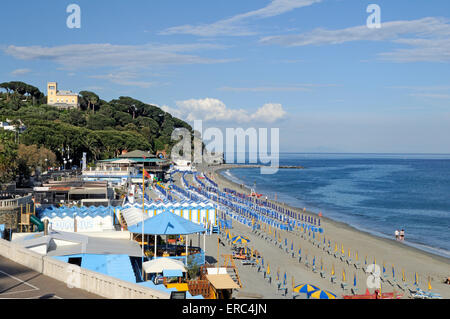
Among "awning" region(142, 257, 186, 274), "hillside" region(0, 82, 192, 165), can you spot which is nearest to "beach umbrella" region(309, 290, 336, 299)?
"awning" region(142, 257, 186, 274)

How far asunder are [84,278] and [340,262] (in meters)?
18.2

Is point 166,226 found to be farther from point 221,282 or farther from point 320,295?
point 320,295

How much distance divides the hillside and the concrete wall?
5514 centimetres

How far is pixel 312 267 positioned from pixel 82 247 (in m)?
11.9

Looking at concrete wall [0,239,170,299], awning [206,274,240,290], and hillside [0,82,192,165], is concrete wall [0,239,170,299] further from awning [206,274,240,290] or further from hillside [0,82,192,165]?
hillside [0,82,192,165]

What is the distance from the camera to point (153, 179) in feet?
217

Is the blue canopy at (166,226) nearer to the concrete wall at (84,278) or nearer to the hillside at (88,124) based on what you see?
the concrete wall at (84,278)

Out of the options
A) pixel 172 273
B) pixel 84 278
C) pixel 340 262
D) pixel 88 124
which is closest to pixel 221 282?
pixel 172 273

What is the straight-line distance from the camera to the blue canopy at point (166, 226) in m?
19.0

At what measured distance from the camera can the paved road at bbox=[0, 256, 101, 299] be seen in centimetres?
1045

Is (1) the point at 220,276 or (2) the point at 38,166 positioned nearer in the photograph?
(1) the point at 220,276
